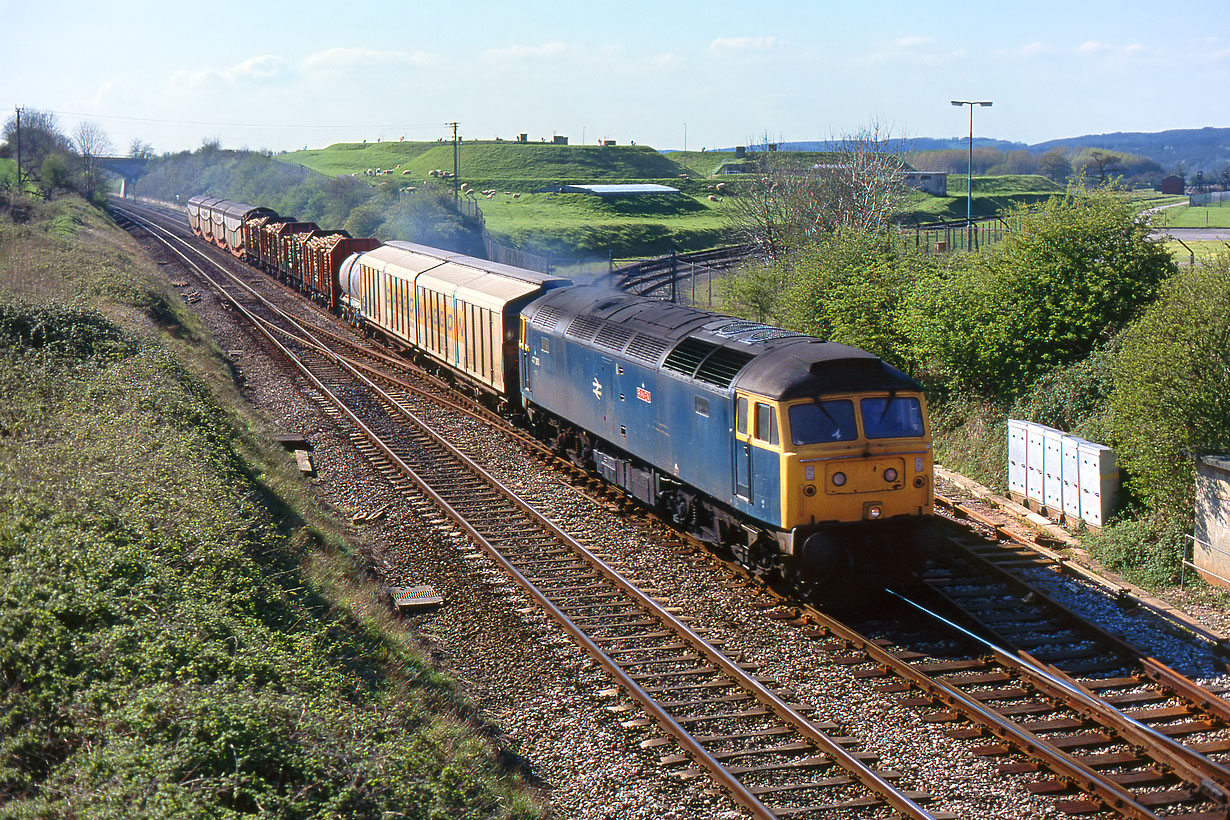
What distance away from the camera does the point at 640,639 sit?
40.2 feet

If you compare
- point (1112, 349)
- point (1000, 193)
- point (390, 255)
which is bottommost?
point (1112, 349)

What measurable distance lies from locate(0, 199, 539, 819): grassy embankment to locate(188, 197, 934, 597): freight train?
4.78 metres

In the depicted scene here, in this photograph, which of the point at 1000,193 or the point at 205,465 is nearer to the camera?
the point at 205,465

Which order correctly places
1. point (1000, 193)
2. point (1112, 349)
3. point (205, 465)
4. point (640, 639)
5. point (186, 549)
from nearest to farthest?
point (186, 549)
point (640, 639)
point (205, 465)
point (1112, 349)
point (1000, 193)

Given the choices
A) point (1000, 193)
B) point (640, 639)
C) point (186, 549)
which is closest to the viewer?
point (186, 549)

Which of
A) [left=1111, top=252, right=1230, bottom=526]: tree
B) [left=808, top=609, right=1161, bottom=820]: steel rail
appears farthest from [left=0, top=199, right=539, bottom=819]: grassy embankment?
[left=1111, top=252, right=1230, bottom=526]: tree

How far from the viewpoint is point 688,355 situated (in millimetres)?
14898

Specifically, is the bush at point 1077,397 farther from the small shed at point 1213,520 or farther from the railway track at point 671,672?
the railway track at point 671,672

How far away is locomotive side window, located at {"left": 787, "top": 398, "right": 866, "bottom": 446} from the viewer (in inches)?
487

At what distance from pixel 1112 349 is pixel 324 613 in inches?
570

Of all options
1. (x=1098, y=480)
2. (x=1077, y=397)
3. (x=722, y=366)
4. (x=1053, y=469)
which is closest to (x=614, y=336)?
(x=722, y=366)

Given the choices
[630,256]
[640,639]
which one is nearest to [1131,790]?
[640,639]

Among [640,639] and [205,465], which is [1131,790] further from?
[205,465]

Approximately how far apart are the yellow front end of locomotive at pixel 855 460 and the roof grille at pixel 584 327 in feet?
21.2
